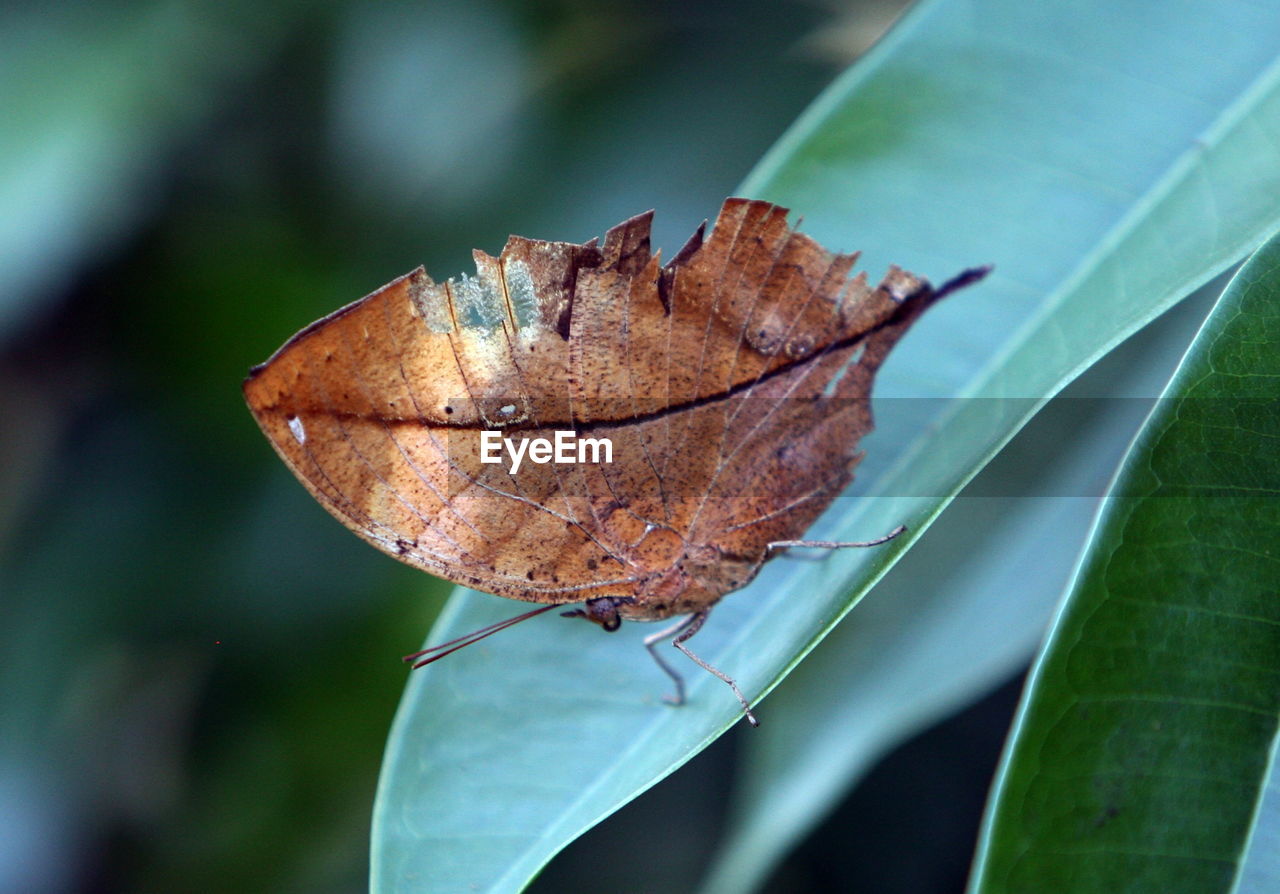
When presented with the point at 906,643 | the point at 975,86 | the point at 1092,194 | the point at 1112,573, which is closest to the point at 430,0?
the point at 975,86

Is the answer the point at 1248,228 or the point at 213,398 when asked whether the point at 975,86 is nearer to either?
the point at 1248,228

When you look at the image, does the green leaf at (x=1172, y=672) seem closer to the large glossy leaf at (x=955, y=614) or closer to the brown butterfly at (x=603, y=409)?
the brown butterfly at (x=603, y=409)

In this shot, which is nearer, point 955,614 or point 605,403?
point 605,403

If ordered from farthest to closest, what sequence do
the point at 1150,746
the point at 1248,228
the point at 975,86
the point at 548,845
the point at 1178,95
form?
the point at 975,86, the point at 1178,95, the point at 548,845, the point at 1248,228, the point at 1150,746

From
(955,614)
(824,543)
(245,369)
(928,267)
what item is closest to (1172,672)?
(824,543)

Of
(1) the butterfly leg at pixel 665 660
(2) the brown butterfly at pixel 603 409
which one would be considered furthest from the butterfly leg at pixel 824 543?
(1) the butterfly leg at pixel 665 660

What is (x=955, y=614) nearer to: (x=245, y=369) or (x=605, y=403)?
(x=605, y=403)

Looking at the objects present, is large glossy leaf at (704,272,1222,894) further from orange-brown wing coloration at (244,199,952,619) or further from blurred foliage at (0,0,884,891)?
blurred foliage at (0,0,884,891)
